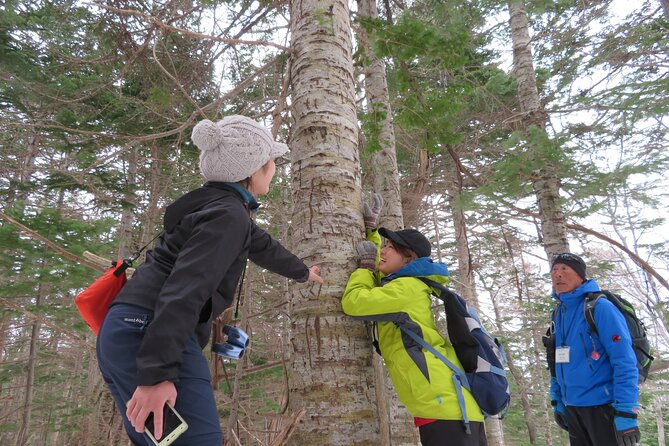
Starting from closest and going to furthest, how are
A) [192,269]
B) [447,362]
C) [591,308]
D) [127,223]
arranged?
[192,269] → [447,362] → [591,308] → [127,223]

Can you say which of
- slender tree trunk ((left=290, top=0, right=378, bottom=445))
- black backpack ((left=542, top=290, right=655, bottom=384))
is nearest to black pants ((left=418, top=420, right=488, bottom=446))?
slender tree trunk ((left=290, top=0, right=378, bottom=445))

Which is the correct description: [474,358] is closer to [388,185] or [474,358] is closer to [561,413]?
[561,413]

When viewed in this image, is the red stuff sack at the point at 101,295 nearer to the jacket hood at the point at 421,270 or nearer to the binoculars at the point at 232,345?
the binoculars at the point at 232,345

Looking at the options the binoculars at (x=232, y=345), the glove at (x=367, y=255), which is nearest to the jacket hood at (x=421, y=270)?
the glove at (x=367, y=255)

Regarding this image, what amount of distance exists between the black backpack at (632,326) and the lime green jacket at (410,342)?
2195 mm

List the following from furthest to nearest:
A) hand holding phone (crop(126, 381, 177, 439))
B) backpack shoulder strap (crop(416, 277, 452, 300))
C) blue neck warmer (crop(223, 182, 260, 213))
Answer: backpack shoulder strap (crop(416, 277, 452, 300)) < blue neck warmer (crop(223, 182, 260, 213)) < hand holding phone (crop(126, 381, 177, 439))

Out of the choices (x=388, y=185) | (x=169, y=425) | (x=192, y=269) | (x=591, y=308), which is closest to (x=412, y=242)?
(x=192, y=269)

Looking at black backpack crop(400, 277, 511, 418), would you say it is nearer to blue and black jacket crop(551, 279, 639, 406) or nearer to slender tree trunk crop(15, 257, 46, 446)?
blue and black jacket crop(551, 279, 639, 406)

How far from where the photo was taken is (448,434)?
6.69 feet

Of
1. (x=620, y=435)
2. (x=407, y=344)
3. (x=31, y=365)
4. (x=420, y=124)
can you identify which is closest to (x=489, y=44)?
(x=420, y=124)

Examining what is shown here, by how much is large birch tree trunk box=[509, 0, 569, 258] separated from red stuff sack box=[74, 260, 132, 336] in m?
5.88

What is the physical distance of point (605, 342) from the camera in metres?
3.45

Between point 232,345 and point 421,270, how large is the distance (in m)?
1.18

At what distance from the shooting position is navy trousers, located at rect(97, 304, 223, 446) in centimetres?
137
